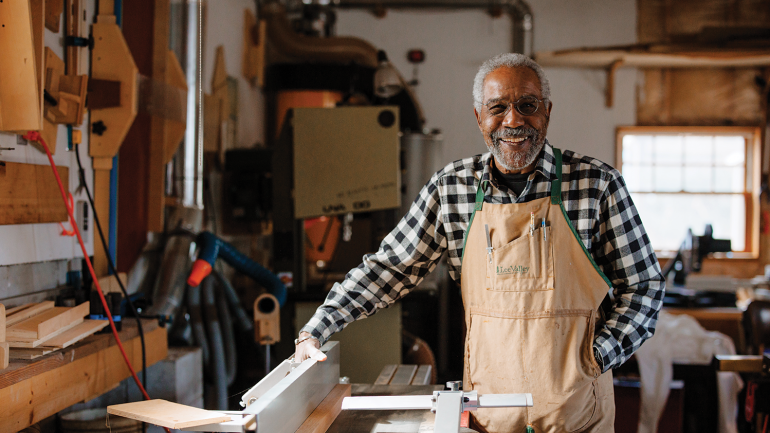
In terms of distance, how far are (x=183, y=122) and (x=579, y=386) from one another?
7.53 ft

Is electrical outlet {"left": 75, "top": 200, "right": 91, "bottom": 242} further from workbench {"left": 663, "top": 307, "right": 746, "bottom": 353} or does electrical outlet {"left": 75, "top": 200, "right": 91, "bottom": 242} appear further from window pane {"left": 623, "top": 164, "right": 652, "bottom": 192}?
window pane {"left": 623, "top": 164, "right": 652, "bottom": 192}

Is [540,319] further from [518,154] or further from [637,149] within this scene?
[637,149]

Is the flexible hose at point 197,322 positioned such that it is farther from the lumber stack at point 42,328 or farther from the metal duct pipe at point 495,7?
the metal duct pipe at point 495,7

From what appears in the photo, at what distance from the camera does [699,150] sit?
520 cm

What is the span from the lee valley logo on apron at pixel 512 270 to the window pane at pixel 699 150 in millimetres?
4520

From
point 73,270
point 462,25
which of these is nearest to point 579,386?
point 73,270

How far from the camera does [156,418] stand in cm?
105

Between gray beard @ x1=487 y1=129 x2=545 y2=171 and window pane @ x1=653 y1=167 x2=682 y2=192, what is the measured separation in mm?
4302

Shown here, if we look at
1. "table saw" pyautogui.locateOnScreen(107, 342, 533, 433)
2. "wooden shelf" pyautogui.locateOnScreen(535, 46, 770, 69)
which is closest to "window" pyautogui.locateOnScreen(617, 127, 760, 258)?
"wooden shelf" pyautogui.locateOnScreen(535, 46, 770, 69)

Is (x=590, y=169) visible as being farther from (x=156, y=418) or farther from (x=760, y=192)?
(x=760, y=192)

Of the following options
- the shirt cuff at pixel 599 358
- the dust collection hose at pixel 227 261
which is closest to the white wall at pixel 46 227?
the dust collection hose at pixel 227 261

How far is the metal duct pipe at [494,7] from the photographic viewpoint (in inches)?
195

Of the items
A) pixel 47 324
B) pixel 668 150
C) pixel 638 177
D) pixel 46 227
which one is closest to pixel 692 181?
pixel 668 150

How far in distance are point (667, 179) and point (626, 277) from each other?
4332mm
